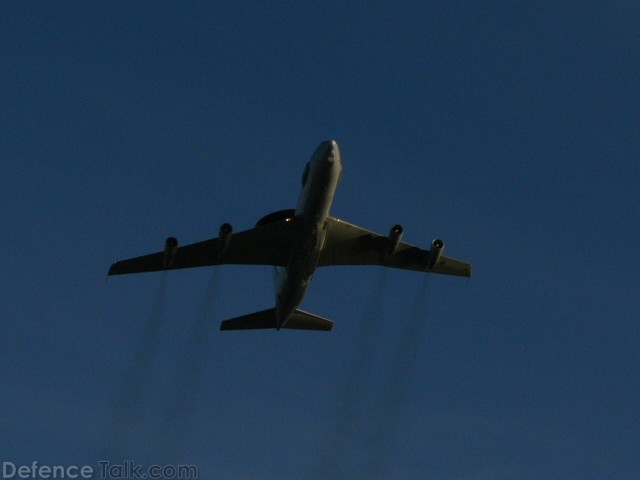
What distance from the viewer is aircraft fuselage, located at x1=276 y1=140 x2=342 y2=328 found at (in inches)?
4235

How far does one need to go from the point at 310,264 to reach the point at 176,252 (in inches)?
361

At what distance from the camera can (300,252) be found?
Result: 11088 cm

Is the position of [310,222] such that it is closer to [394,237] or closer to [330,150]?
[330,150]

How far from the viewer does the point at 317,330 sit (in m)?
118

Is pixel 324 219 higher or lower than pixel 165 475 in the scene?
higher

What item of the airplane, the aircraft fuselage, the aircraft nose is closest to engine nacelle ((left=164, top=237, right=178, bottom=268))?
the airplane

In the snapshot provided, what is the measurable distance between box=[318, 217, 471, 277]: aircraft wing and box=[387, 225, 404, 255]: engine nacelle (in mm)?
1487

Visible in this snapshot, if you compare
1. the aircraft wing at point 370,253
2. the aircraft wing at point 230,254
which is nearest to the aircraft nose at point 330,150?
the aircraft wing at point 230,254

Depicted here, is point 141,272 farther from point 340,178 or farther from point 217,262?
point 340,178

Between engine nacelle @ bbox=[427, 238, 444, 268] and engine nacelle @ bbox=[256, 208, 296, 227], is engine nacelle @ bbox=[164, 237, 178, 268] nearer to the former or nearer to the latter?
engine nacelle @ bbox=[256, 208, 296, 227]

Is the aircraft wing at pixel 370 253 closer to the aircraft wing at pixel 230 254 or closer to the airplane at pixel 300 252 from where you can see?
the airplane at pixel 300 252

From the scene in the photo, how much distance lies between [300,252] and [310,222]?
8.04 ft

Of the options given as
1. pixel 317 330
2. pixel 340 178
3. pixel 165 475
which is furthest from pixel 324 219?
pixel 165 475

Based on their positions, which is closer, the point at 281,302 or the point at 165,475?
the point at 165,475
